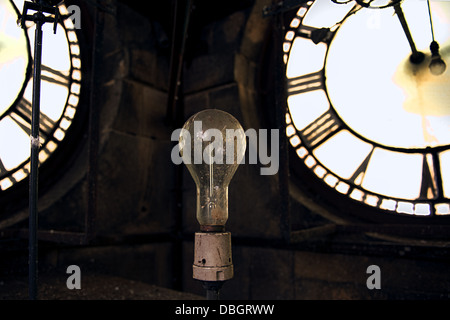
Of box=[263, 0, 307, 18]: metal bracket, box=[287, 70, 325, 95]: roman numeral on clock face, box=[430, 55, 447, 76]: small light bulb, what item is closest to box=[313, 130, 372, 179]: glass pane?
box=[287, 70, 325, 95]: roman numeral on clock face

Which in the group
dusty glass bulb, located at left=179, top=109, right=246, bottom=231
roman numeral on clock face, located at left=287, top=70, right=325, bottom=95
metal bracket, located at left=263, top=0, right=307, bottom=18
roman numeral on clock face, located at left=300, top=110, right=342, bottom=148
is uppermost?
metal bracket, located at left=263, top=0, right=307, bottom=18

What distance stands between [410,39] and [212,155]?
149cm

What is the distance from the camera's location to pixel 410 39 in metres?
1.74

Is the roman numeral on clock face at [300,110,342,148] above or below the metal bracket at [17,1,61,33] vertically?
below

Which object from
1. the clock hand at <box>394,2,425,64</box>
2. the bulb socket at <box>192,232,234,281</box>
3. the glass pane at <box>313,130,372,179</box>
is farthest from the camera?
the glass pane at <box>313,130,372,179</box>

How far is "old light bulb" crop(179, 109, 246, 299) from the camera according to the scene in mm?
832

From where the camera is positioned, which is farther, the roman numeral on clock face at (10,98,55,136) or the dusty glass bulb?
the roman numeral on clock face at (10,98,55,136)

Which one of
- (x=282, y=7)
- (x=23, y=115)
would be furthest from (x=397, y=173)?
(x=23, y=115)

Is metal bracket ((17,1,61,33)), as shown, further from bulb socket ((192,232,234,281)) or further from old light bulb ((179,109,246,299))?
bulb socket ((192,232,234,281))

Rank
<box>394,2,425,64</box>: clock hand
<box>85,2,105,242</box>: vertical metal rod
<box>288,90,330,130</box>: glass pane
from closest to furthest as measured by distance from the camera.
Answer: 1. <box>85,2,105,242</box>: vertical metal rod
2. <box>394,2,425,64</box>: clock hand
3. <box>288,90,330,130</box>: glass pane

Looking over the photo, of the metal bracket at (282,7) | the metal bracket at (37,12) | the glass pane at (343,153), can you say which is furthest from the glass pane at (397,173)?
Answer: the metal bracket at (37,12)

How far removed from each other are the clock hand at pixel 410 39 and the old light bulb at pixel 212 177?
1.37 metres

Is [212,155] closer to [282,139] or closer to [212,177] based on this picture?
[212,177]
